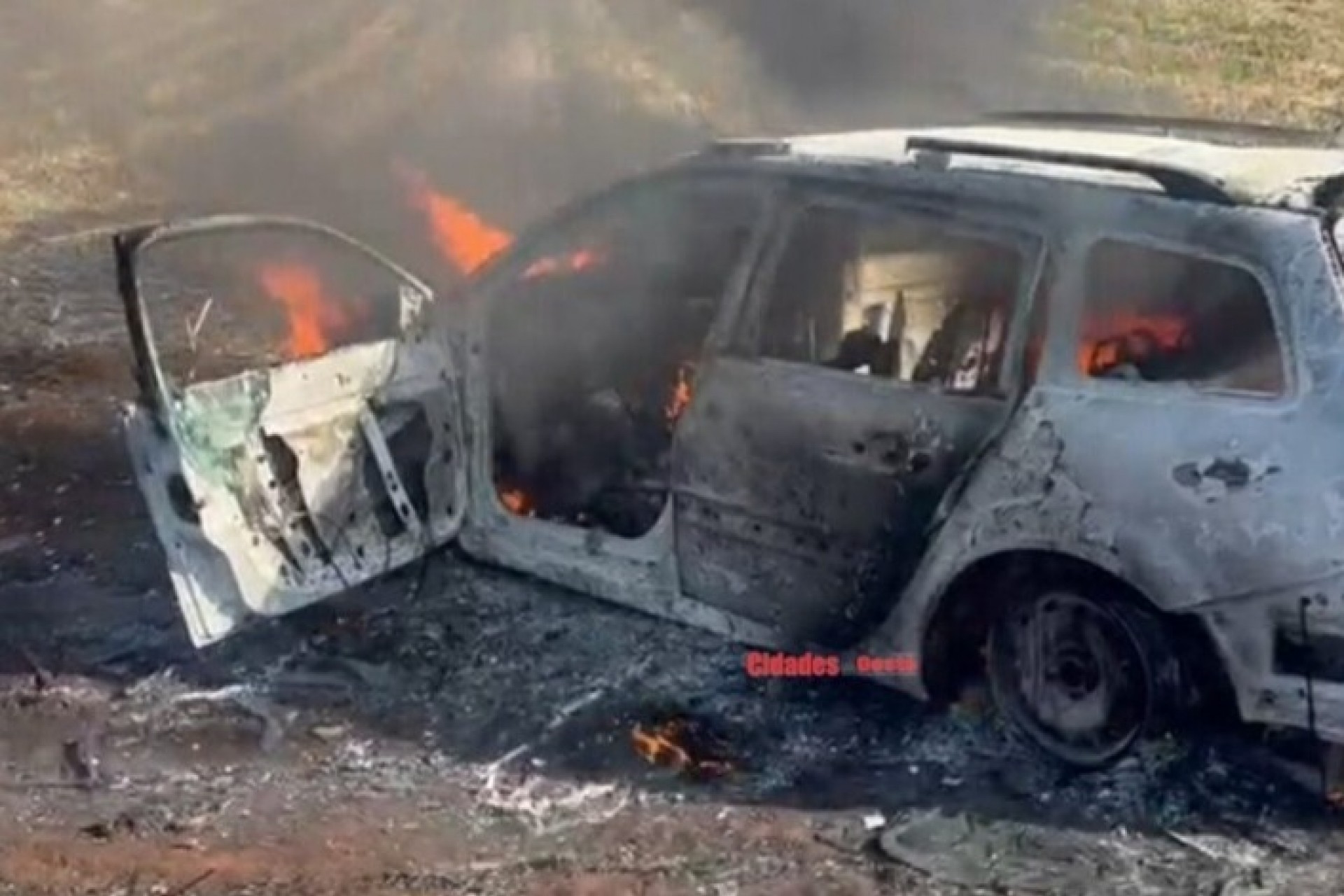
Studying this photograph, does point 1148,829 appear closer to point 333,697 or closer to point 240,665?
point 333,697

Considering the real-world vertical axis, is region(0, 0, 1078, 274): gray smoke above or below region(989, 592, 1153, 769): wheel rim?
above

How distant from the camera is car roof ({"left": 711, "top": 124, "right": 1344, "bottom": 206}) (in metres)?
5.56

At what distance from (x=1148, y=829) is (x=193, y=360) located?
Answer: 6522 mm

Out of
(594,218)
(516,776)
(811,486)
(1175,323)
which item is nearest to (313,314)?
(594,218)

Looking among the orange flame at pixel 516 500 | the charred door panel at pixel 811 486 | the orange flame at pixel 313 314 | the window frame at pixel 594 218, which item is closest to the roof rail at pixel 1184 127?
the window frame at pixel 594 218

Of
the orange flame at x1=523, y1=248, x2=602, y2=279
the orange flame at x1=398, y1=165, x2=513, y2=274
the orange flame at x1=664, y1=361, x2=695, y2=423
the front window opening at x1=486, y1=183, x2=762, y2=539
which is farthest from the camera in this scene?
the orange flame at x1=398, y1=165, x2=513, y2=274

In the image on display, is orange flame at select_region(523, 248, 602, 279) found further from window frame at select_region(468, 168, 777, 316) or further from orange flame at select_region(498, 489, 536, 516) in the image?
orange flame at select_region(498, 489, 536, 516)

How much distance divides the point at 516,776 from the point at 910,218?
2.10 meters

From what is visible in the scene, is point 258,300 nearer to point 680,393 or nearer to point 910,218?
point 680,393

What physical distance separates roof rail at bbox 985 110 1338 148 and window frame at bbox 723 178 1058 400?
3.74 ft

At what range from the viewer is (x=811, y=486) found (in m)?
6.17

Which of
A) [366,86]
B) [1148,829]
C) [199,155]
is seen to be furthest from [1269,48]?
[1148,829]

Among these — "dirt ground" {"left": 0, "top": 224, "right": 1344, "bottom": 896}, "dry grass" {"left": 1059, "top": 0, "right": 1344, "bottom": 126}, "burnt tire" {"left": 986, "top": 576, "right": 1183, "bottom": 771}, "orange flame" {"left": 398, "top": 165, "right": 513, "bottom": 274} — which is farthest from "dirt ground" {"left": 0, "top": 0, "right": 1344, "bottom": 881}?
"dry grass" {"left": 1059, "top": 0, "right": 1344, "bottom": 126}

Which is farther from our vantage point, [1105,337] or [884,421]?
[884,421]
